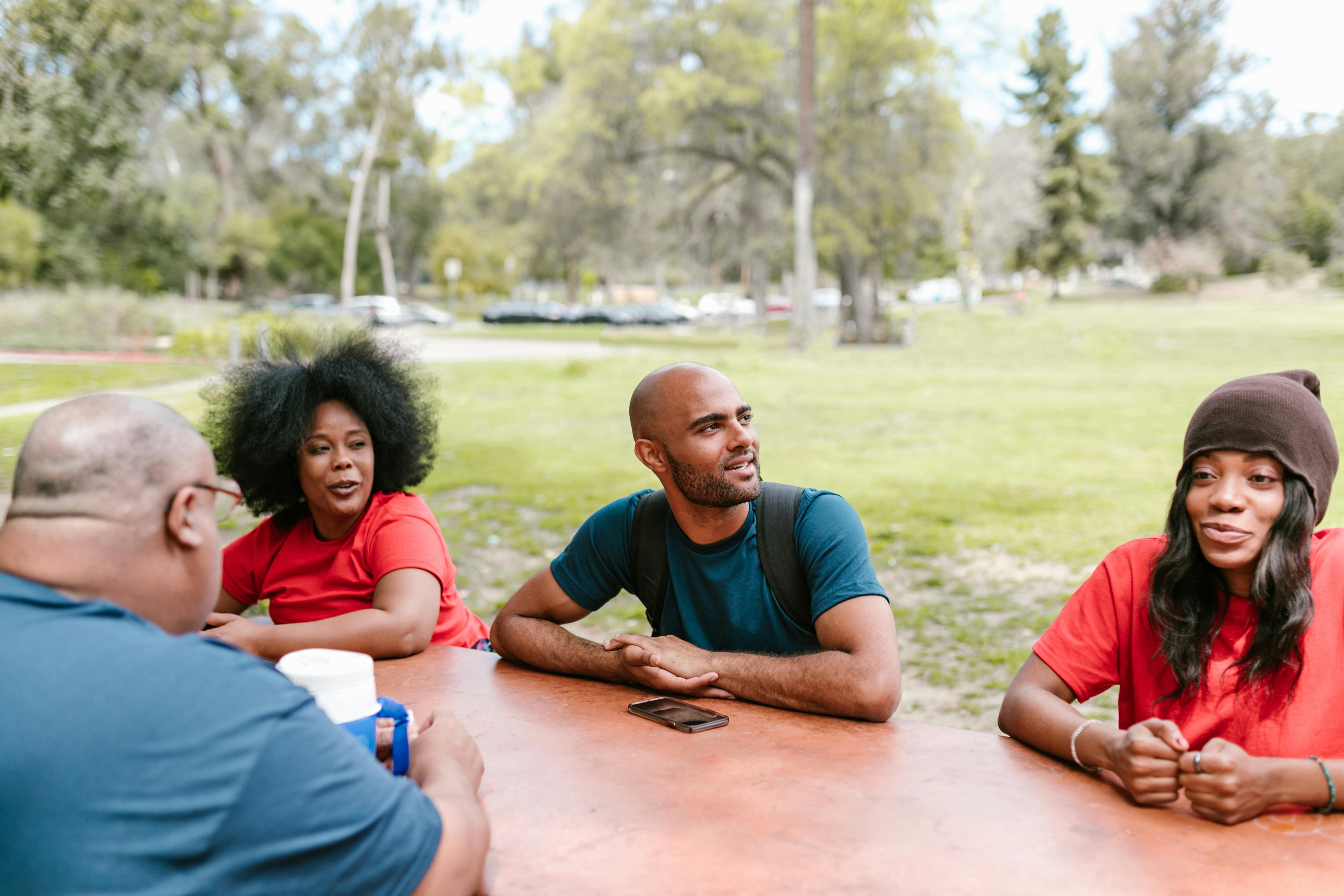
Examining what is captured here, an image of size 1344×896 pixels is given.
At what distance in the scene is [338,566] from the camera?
9.85ft

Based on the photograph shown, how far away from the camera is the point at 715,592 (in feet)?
8.63

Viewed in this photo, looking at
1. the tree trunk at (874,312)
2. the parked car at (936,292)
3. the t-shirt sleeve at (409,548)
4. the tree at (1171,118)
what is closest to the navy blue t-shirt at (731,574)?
the t-shirt sleeve at (409,548)

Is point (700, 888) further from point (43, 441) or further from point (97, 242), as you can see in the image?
point (97, 242)

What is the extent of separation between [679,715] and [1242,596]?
1.22 meters

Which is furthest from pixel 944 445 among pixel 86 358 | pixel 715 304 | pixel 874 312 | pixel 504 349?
pixel 715 304

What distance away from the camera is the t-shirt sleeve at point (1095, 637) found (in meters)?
2.19

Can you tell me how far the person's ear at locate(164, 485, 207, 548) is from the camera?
4.25 feet

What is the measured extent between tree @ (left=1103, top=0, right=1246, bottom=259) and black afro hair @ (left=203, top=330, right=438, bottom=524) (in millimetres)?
14291

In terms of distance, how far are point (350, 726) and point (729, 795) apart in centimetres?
66

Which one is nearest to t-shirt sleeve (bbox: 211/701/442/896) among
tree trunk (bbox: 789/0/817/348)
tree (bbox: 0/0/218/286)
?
tree (bbox: 0/0/218/286)

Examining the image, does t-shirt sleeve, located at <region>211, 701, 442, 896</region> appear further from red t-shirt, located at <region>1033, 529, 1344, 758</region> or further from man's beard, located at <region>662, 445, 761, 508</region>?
red t-shirt, located at <region>1033, 529, 1344, 758</region>

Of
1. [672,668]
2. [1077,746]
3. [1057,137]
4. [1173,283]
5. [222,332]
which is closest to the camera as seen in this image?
[1077,746]

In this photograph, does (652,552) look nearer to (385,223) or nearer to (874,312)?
(874,312)

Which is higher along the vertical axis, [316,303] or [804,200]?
[804,200]
